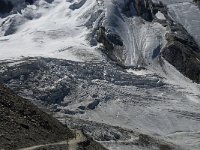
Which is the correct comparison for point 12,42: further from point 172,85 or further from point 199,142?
point 199,142

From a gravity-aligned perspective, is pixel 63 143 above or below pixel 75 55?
above

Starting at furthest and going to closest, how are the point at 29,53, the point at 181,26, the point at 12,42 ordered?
the point at 181,26
the point at 12,42
the point at 29,53

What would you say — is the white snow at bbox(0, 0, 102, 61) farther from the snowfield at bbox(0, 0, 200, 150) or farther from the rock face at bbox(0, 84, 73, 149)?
the rock face at bbox(0, 84, 73, 149)

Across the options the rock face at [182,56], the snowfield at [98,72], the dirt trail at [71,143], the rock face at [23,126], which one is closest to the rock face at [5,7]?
the snowfield at [98,72]

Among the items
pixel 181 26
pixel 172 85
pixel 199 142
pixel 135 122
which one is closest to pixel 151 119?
pixel 135 122

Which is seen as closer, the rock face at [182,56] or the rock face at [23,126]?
the rock face at [23,126]

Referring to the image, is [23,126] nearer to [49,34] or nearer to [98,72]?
[98,72]

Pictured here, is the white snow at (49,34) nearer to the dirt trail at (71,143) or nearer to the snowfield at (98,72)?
the snowfield at (98,72)

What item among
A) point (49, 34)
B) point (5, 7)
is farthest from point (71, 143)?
point (5, 7)
